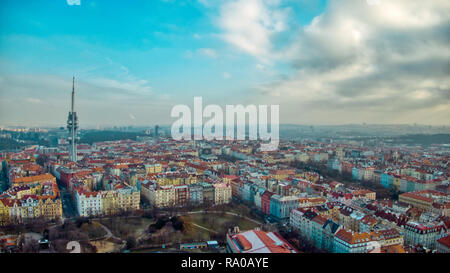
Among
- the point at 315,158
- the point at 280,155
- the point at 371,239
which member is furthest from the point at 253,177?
the point at 315,158

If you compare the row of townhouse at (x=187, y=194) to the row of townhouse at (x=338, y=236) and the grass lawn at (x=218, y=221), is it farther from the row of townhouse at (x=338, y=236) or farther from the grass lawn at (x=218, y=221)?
the row of townhouse at (x=338, y=236)

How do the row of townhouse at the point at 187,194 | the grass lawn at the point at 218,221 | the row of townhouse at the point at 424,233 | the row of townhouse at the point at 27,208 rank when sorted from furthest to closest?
→ the row of townhouse at the point at 187,194 < the row of townhouse at the point at 27,208 < the grass lawn at the point at 218,221 < the row of townhouse at the point at 424,233

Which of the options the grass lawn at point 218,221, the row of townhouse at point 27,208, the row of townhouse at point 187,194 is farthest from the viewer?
the row of townhouse at point 187,194

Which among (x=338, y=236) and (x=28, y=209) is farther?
(x=28, y=209)

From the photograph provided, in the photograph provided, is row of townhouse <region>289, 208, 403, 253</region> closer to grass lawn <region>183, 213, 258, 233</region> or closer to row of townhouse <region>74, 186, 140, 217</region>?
grass lawn <region>183, 213, 258, 233</region>

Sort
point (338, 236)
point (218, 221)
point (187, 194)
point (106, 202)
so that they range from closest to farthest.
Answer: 1. point (338, 236)
2. point (218, 221)
3. point (106, 202)
4. point (187, 194)

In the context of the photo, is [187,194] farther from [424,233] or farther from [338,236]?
[424,233]

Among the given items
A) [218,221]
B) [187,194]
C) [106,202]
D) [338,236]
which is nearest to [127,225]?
[106,202]

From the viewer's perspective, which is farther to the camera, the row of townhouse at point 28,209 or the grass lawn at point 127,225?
the row of townhouse at point 28,209

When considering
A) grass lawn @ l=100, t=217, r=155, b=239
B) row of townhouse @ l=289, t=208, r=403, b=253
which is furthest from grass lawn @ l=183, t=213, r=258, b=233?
row of townhouse @ l=289, t=208, r=403, b=253

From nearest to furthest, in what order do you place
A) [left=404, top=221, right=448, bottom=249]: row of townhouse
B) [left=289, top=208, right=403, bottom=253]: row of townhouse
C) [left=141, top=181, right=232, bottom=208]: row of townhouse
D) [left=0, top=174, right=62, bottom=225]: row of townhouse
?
[left=289, top=208, right=403, bottom=253]: row of townhouse → [left=404, top=221, right=448, bottom=249]: row of townhouse → [left=0, top=174, right=62, bottom=225]: row of townhouse → [left=141, top=181, right=232, bottom=208]: row of townhouse

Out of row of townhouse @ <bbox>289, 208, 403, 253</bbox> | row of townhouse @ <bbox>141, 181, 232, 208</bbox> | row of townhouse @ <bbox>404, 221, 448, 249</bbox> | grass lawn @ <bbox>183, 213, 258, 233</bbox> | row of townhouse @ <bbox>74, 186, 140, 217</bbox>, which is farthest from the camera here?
row of townhouse @ <bbox>141, 181, 232, 208</bbox>

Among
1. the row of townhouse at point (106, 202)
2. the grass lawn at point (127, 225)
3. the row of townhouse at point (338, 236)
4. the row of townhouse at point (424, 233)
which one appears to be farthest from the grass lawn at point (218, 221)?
the row of townhouse at point (424, 233)

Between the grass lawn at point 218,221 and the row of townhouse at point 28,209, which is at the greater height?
the row of townhouse at point 28,209
